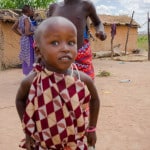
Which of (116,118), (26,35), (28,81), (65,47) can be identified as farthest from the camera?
(26,35)

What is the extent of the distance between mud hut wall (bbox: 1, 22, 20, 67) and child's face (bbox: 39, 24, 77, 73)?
10035mm

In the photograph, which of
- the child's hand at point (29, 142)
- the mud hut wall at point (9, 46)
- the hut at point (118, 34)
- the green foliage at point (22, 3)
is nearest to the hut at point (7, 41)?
the mud hut wall at point (9, 46)

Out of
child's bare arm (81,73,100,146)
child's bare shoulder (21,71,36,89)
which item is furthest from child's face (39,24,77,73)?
child's bare arm (81,73,100,146)

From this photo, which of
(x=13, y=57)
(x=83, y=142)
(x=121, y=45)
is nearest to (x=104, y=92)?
(x=83, y=142)

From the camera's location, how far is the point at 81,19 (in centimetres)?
302

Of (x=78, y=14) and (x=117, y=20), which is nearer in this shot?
(x=78, y=14)

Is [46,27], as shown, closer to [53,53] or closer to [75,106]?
[53,53]

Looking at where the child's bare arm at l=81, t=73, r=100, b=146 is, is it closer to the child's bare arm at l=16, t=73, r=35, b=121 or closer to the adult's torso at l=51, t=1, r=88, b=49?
the child's bare arm at l=16, t=73, r=35, b=121

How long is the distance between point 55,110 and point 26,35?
194 inches

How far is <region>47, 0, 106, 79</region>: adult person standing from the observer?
2973 millimetres

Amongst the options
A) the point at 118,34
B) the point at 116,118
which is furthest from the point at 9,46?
the point at 118,34

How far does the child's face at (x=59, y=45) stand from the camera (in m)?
1.75

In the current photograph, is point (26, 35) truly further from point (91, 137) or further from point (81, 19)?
Result: point (91, 137)

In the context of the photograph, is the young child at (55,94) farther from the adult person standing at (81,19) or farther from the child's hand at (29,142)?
the adult person standing at (81,19)
